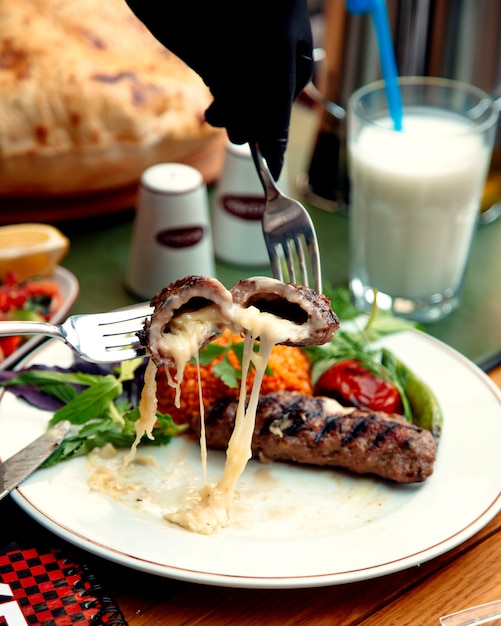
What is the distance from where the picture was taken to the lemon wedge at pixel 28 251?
2.43 meters

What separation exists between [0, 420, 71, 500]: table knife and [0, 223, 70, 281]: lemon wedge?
0.76 metres

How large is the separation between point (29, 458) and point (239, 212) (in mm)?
1210

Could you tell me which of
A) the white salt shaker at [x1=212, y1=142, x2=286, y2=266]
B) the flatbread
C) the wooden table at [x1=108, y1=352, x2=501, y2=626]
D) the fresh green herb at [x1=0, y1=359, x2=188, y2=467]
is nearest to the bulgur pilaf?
the fresh green herb at [x1=0, y1=359, x2=188, y2=467]

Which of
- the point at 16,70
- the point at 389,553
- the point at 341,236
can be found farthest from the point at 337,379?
the point at 16,70

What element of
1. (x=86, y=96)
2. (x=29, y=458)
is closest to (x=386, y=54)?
(x=86, y=96)

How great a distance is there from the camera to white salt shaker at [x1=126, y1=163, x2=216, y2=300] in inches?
96.0

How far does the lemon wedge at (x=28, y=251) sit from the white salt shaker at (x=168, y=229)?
9.0 inches

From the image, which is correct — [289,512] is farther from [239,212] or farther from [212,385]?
[239,212]

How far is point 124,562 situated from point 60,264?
1.44 metres

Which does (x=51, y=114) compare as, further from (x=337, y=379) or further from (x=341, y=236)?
(x=337, y=379)

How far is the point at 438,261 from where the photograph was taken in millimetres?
2494

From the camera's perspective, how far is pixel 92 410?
180cm

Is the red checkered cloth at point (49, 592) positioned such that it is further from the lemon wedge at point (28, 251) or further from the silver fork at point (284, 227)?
the lemon wedge at point (28, 251)

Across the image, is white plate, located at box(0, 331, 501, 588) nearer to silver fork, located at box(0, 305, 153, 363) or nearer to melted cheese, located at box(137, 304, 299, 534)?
melted cheese, located at box(137, 304, 299, 534)
